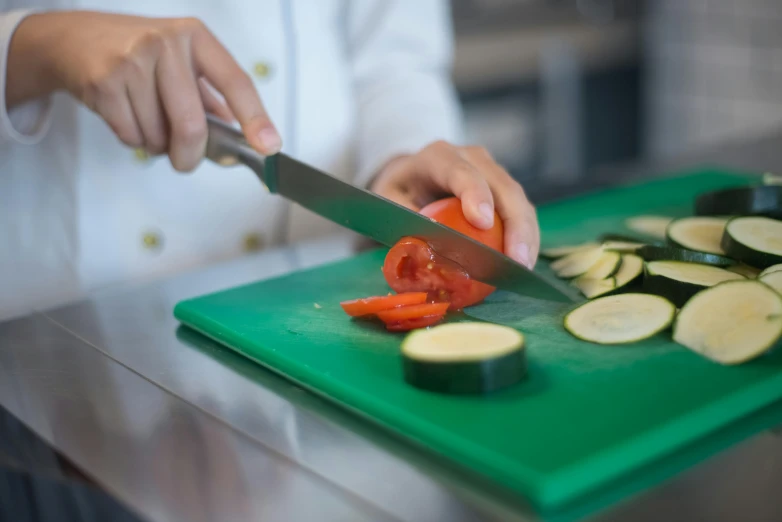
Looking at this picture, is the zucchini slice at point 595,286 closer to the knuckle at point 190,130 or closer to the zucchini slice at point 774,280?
the zucchini slice at point 774,280

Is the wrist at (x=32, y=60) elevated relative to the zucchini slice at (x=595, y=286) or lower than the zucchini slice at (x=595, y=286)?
elevated

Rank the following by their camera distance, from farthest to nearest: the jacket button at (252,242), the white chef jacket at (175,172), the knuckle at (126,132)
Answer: the jacket button at (252,242)
the white chef jacket at (175,172)
the knuckle at (126,132)

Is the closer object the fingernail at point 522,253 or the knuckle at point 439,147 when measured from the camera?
the fingernail at point 522,253

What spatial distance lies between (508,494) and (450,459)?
75mm

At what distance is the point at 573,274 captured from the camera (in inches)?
49.8

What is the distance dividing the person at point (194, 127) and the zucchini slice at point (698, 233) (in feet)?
0.89

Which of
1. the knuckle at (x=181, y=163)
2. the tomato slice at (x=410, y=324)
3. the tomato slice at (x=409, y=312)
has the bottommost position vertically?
the tomato slice at (x=410, y=324)

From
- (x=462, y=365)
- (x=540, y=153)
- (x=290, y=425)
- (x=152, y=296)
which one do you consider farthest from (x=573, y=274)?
(x=540, y=153)

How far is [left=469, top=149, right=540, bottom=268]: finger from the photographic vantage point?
118cm

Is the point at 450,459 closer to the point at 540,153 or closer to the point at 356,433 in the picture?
the point at 356,433

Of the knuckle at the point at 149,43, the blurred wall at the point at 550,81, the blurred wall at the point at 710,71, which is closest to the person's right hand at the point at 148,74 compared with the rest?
the knuckle at the point at 149,43

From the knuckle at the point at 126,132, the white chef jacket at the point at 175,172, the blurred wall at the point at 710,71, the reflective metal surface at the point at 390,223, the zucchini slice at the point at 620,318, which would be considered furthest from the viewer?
the blurred wall at the point at 710,71

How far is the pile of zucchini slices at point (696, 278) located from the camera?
3.29 ft

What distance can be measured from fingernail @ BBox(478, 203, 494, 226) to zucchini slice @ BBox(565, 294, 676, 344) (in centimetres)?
17
